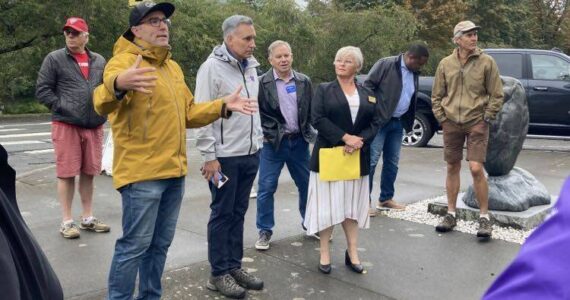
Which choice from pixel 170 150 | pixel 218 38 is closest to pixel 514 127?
pixel 170 150

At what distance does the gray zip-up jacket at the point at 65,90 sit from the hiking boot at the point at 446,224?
3.33 m

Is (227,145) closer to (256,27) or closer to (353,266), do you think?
(353,266)

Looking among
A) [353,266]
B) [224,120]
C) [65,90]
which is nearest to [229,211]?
[224,120]

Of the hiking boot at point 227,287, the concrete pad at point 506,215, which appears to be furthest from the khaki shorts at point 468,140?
the hiking boot at point 227,287

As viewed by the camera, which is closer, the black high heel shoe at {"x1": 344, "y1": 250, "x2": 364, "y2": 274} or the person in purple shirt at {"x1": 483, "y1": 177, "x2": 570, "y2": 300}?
the person in purple shirt at {"x1": 483, "y1": 177, "x2": 570, "y2": 300}

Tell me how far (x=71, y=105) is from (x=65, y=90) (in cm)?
15

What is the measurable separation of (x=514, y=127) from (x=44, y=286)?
215 inches

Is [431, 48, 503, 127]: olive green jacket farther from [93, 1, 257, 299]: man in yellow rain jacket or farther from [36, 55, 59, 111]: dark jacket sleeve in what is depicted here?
[36, 55, 59, 111]: dark jacket sleeve

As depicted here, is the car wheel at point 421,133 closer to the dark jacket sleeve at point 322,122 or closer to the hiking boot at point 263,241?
the hiking boot at point 263,241

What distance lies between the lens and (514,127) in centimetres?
608

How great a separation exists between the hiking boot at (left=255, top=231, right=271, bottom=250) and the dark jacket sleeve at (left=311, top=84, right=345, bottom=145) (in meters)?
1.04

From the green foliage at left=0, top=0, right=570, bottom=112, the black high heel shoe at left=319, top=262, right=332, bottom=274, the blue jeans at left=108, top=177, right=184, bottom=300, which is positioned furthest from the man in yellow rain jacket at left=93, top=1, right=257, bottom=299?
the green foliage at left=0, top=0, right=570, bottom=112

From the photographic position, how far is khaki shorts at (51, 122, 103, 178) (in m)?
5.19

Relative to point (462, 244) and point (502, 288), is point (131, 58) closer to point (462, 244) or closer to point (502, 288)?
point (502, 288)
